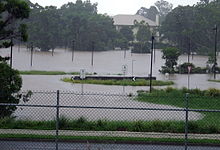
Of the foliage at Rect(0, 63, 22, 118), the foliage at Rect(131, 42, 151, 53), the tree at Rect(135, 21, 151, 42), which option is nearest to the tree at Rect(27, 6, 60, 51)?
the foliage at Rect(131, 42, 151, 53)

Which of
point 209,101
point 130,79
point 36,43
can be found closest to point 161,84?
point 130,79

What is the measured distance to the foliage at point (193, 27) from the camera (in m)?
90.4

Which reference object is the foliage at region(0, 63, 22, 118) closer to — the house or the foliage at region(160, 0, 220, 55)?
the foliage at region(160, 0, 220, 55)

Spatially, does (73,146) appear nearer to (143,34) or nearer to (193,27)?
(193,27)

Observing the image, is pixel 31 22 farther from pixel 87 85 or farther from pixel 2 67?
pixel 2 67

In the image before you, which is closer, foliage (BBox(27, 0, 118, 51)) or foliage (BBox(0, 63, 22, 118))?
foliage (BBox(0, 63, 22, 118))

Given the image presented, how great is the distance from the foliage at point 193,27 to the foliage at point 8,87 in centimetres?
7072

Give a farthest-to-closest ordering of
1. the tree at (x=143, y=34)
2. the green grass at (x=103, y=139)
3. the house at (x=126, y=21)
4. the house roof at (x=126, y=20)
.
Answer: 1. the house roof at (x=126, y=20)
2. the house at (x=126, y=21)
3. the tree at (x=143, y=34)
4. the green grass at (x=103, y=139)

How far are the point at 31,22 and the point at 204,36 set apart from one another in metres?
36.9

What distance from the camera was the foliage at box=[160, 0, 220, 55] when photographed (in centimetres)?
9038

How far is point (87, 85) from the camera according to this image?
34688 millimetres

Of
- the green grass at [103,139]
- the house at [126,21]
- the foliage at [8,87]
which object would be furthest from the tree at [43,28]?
the green grass at [103,139]

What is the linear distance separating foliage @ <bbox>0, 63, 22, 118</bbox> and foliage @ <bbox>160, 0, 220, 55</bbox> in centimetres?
7072

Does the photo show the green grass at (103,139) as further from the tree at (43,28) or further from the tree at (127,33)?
the tree at (127,33)
